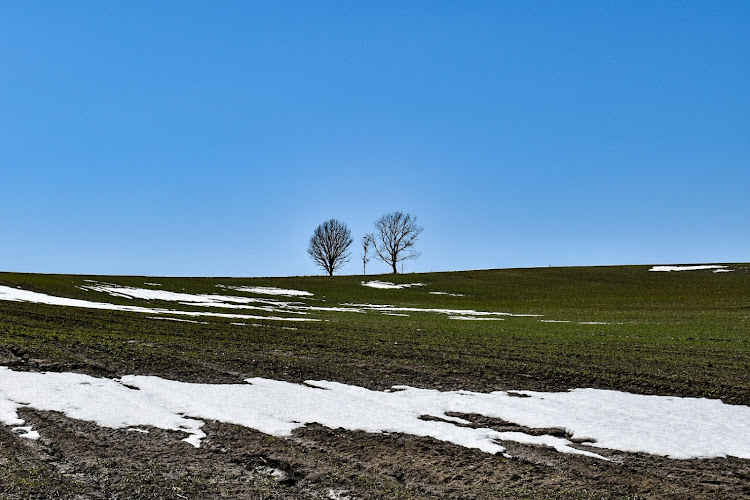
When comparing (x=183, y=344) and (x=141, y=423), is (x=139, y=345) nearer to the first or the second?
(x=183, y=344)

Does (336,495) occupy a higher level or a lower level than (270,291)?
lower

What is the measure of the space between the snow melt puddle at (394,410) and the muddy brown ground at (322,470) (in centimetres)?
38

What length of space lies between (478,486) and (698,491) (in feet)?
7.13

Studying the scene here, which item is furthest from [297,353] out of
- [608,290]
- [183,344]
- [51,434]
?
[608,290]

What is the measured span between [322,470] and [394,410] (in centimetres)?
296

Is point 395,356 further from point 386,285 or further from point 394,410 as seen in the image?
point 386,285

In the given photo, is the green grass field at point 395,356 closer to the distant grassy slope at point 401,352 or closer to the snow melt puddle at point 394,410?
the distant grassy slope at point 401,352

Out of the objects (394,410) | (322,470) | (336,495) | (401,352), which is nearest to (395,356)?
(401,352)

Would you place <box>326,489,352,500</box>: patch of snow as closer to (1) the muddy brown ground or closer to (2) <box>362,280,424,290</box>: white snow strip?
(1) the muddy brown ground

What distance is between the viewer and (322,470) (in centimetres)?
624

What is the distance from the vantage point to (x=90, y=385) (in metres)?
10.4

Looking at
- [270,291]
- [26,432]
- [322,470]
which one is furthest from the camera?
[270,291]

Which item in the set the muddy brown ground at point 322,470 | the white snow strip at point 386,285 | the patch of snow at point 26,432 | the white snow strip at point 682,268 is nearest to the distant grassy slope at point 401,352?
the patch of snow at point 26,432

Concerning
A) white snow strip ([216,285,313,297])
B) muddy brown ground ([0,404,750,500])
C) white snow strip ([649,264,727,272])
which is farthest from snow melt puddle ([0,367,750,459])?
white snow strip ([649,264,727,272])
